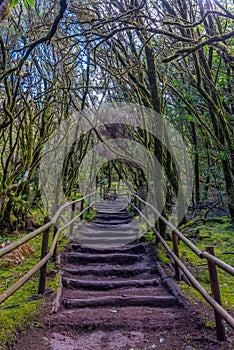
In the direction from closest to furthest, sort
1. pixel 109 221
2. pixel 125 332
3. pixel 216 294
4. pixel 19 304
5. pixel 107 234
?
pixel 216 294 < pixel 125 332 < pixel 19 304 < pixel 107 234 < pixel 109 221

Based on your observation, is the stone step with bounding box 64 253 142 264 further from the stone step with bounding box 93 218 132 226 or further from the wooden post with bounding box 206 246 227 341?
the stone step with bounding box 93 218 132 226

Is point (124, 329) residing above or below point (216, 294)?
below

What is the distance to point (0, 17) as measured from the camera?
99.8 inches

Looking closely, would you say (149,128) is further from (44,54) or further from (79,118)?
(44,54)

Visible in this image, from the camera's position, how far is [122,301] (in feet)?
11.3

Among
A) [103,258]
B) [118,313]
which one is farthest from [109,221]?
[118,313]

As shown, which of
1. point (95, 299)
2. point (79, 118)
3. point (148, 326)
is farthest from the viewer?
point (79, 118)

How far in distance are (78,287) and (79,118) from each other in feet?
Result: 19.8

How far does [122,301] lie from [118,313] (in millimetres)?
286

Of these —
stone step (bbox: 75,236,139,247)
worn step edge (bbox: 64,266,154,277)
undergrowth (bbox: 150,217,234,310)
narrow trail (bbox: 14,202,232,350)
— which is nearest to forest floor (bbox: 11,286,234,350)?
narrow trail (bbox: 14,202,232,350)

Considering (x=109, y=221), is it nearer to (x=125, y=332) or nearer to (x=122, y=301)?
(x=122, y=301)

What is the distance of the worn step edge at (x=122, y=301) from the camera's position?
3335 millimetres

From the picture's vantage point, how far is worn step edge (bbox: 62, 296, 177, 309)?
131 inches

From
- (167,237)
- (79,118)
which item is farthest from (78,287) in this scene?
(79,118)
